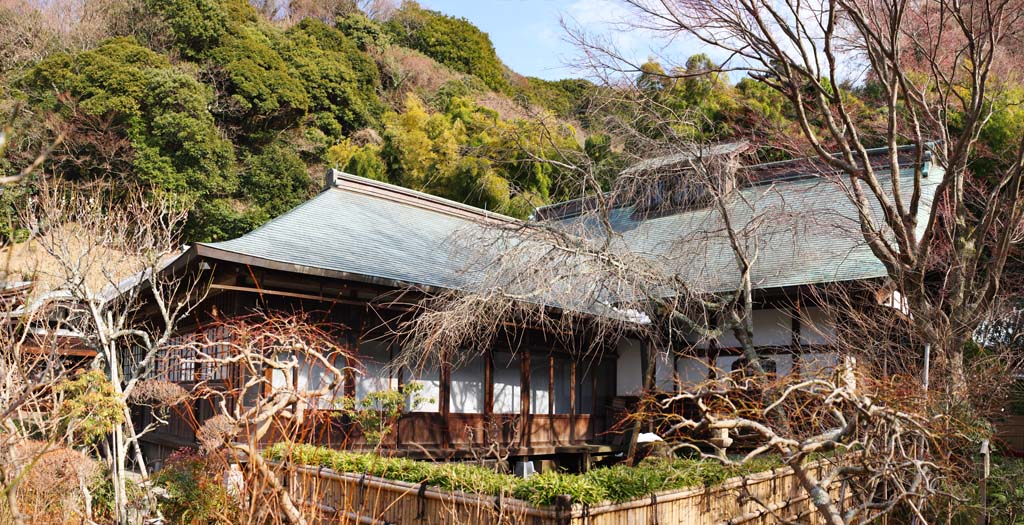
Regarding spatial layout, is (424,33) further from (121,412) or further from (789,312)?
(121,412)

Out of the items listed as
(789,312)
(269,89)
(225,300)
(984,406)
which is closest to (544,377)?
(789,312)

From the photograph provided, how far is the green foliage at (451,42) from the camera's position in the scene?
3625 cm

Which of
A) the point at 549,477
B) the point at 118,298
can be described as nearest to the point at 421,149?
the point at 118,298

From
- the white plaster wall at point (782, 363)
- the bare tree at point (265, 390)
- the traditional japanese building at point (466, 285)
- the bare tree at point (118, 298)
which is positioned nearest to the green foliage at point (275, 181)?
the bare tree at point (118, 298)

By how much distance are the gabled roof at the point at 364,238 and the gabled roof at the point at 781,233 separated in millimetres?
2252

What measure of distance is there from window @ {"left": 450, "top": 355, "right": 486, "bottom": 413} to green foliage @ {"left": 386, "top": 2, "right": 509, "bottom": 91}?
82.2ft

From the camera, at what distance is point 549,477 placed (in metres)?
5.38

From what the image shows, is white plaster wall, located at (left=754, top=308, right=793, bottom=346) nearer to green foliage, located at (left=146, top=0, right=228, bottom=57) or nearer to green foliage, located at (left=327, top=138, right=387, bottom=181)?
green foliage, located at (left=327, top=138, right=387, bottom=181)

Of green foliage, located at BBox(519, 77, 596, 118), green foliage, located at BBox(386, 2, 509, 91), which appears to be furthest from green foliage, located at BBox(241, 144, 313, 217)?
green foliage, located at BBox(386, 2, 509, 91)

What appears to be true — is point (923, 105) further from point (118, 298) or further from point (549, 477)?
point (118, 298)

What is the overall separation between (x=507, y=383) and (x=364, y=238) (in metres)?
3.33

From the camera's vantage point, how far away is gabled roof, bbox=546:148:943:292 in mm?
10531

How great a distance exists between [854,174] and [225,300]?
8173mm

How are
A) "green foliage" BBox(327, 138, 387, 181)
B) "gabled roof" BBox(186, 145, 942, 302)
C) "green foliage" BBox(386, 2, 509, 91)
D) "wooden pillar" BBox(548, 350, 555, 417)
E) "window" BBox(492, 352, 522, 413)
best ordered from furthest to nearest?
"green foliage" BBox(386, 2, 509, 91) → "green foliage" BBox(327, 138, 387, 181) → "wooden pillar" BBox(548, 350, 555, 417) → "window" BBox(492, 352, 522, 413) → "gabled roof" BBox(186, 145, 942, 302)
